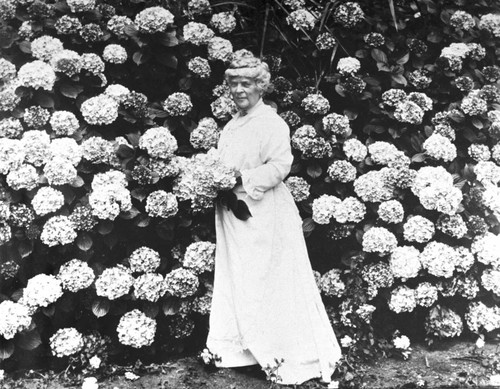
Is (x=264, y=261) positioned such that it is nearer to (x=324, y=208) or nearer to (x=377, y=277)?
(x=324, y=208)

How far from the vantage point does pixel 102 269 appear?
3.75 meters

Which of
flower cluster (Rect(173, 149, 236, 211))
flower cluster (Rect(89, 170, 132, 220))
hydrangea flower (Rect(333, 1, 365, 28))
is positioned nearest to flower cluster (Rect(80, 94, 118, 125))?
flower cluster (Rect(89, 170, 132, 220))

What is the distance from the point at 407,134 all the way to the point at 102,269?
252 centimetres

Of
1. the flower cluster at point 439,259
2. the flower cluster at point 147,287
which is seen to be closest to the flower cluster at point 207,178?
the flower cluster at point 147,287

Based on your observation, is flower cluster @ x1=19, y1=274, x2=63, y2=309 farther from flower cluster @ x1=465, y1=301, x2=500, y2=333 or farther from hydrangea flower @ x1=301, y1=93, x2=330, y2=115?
flower cluster @ x1=465, y1=301, x2=500, y2=333

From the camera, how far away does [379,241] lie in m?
3.98

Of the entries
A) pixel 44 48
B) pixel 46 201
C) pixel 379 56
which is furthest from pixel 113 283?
pixel 379 56

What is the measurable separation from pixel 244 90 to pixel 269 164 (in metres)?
0.50

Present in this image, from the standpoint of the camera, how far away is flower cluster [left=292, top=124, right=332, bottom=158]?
4012mm

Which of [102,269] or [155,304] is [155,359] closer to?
[155,304]

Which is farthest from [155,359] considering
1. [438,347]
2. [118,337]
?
[438,347]

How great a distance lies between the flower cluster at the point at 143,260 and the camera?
12.3ft

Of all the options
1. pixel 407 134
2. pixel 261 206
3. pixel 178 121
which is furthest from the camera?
pixel 407 134

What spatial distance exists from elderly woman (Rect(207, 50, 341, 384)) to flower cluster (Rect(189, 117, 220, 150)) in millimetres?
399
